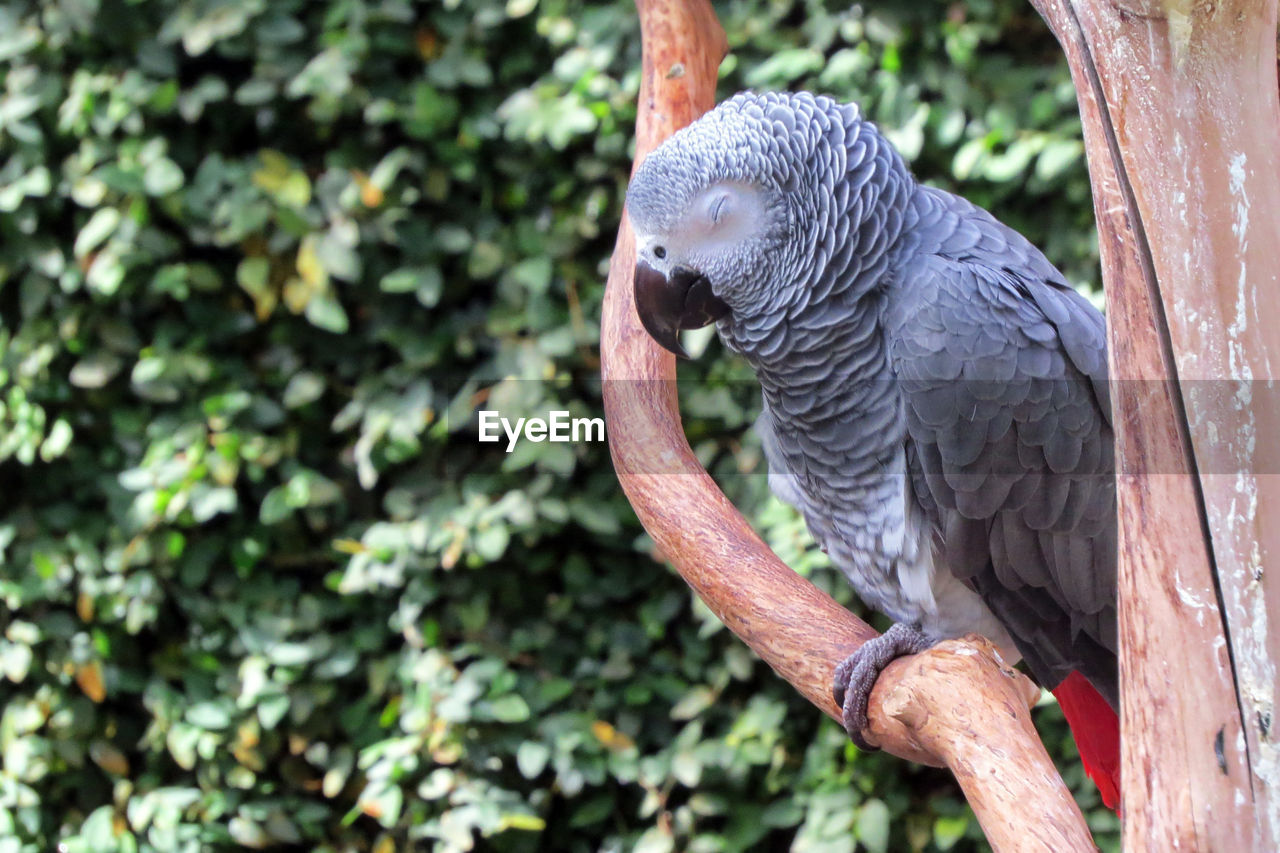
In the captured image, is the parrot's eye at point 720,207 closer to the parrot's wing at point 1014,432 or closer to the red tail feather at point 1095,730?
the parrot's wing at point 1014,432

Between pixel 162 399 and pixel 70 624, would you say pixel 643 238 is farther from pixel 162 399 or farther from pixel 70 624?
pixel 70 624

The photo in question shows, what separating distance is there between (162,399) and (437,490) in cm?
40

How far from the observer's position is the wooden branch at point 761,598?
1.92 feet

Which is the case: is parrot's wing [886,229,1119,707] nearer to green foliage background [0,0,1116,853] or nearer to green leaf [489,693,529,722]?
green foliage background [0,0,1116,853]

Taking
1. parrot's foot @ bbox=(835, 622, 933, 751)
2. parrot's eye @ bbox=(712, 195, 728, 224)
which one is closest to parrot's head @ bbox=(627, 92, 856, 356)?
parrot's eye @ bbox=(712, 195, 728, 224)

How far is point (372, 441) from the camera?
1.42 metres

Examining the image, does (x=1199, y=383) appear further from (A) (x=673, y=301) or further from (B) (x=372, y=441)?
(B) (x=372, y=441)

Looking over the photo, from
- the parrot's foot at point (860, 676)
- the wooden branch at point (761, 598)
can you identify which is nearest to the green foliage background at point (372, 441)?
the wooden branch at point (761, 598)

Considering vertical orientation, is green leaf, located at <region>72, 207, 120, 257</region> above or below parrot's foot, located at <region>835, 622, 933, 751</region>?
below

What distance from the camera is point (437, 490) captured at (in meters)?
1.48

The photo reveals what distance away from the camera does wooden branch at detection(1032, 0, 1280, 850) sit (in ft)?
1.61

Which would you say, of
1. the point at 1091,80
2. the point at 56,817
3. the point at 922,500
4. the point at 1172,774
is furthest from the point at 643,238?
the point at 56,817

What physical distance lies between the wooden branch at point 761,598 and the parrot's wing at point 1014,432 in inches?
3.7

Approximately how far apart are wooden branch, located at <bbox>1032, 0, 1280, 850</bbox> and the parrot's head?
1.07 feet
